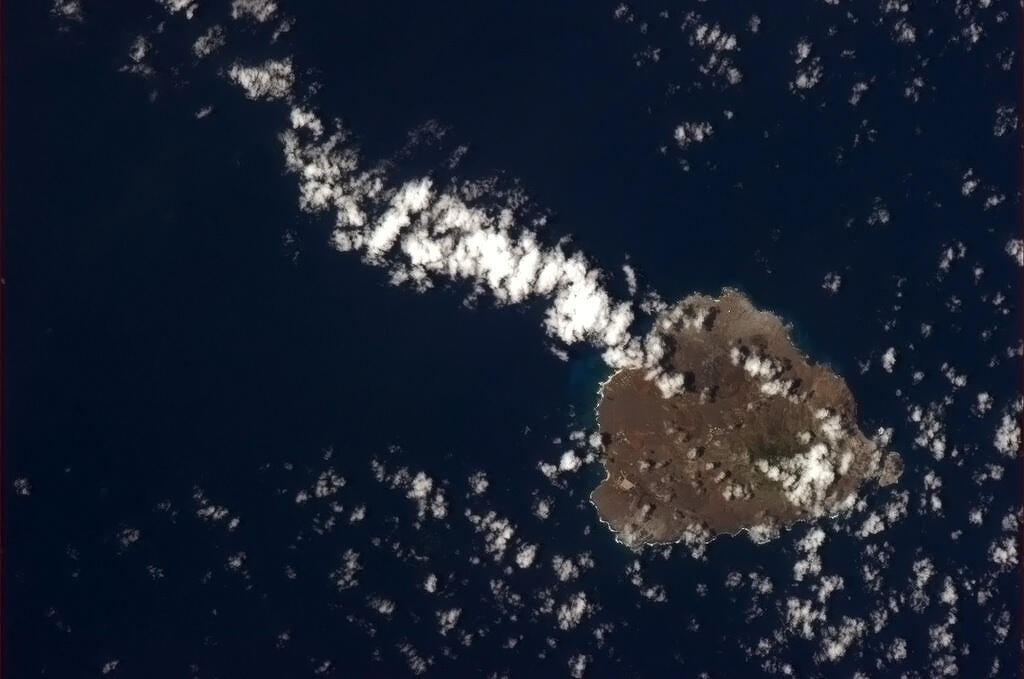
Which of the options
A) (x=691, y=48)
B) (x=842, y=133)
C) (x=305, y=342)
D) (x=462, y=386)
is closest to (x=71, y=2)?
(x=305, y=342)

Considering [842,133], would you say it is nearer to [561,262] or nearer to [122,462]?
[561,262]

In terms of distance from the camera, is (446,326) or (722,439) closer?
(446,326)

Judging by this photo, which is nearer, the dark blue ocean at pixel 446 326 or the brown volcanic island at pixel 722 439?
the dark blue ocean at pixel 446 326

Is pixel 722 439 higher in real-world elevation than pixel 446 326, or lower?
lower

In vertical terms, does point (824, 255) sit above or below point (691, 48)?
below
